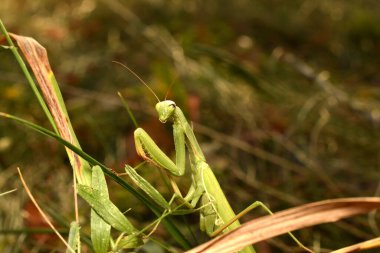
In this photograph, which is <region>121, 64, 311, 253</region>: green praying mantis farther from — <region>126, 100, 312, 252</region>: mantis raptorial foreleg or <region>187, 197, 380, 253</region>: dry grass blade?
Result: <region>187, 197, 380, 253</region>: dry grass blade

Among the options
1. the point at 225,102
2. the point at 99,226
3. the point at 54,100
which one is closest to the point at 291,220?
the point at 99,226

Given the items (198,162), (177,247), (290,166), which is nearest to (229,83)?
(290,166)

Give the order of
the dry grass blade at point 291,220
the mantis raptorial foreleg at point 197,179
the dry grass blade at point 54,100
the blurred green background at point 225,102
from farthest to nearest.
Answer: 1. the blurred green background at point 225,102
2. the mantis raptorial foreleg at point 197,179
3. the dry grass blade at point 54,100
4. the dry grass blade at point 291,220

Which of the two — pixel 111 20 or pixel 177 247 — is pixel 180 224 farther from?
pixel 111 20

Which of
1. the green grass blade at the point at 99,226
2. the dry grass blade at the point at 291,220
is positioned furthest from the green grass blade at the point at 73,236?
the dry grass blade at the point at 291,220

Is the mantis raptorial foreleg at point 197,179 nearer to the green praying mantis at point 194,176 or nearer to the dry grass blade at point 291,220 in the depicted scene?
the green praying mantis at point 194,176

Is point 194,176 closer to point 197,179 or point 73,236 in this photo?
point 197,179
